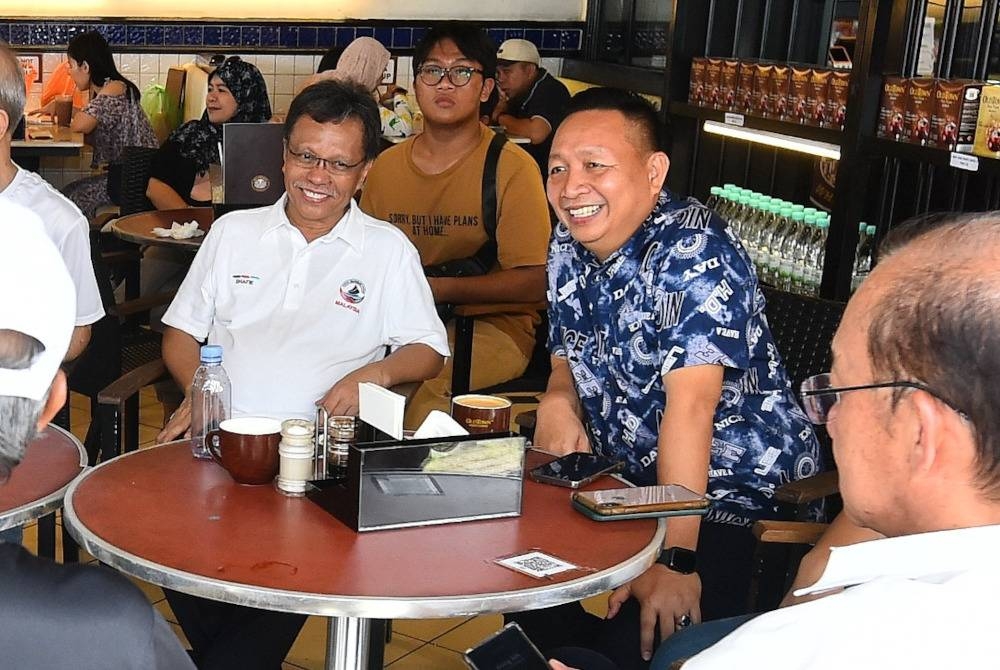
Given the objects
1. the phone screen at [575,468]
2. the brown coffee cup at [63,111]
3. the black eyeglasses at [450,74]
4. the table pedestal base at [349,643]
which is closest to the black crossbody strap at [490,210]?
the black eyeglasses at [450,74]

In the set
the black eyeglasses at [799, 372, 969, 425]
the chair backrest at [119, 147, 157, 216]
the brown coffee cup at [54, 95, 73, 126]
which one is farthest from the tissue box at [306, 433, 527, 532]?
the brown coffee cup at [54, 95, 73, 126]

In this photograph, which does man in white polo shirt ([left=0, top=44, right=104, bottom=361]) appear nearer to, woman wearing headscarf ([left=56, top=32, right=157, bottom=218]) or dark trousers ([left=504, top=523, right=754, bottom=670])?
dark trousers ([left=504, top=523, right=754, bottom=670])

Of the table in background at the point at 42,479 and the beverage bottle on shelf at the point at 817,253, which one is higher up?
the beverage bottle on shelf at the point at 817,253

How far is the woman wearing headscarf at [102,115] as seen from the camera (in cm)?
762

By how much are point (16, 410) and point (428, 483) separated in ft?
3.22

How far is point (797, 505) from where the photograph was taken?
8.81 ft

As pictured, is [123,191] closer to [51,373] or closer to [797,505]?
[797,505]

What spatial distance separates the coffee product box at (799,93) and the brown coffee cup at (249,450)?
8.94 ft

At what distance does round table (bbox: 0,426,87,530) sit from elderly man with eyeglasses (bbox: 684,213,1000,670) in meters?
1.25

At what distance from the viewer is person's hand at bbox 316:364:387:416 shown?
9.57 feet

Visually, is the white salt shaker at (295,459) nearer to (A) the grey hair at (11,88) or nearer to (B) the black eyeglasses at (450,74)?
(A) the grey hair at (11,88)

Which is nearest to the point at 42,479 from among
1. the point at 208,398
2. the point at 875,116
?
the point at 208,398

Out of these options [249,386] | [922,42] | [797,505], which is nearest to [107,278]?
[249,386]

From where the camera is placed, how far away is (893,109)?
13.3ft
